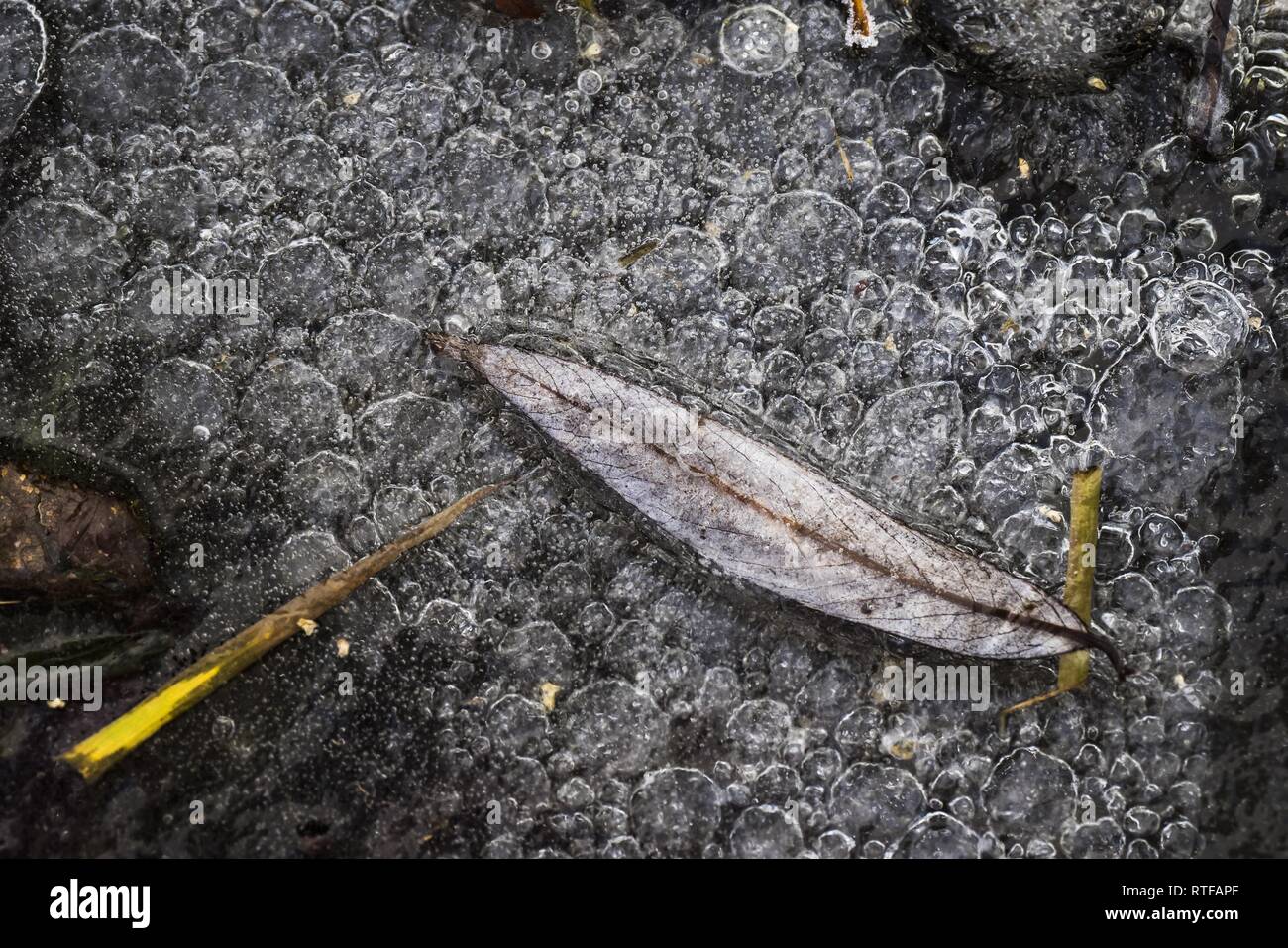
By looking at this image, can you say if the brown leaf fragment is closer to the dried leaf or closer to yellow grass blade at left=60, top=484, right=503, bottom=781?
yellow grass blade at left=60, top=484, right=503, bottom=781

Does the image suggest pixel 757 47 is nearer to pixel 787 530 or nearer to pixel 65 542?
pixel 787 530

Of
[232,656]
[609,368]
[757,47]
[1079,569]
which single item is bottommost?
[232,656]

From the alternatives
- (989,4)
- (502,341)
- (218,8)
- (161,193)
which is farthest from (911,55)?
(161,193)

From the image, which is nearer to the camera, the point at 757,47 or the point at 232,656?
the point at 232,656

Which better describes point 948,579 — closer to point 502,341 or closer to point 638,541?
point 638,541

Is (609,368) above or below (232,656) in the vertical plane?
above

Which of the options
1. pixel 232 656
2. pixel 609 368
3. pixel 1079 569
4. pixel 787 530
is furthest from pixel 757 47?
pixel 232 656

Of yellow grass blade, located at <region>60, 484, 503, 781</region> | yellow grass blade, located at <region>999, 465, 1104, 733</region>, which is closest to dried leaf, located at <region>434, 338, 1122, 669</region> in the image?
yellow grass blade, located at <region>999, 465, 1104, 733</region>

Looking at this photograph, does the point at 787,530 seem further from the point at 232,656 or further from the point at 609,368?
the point at 232,656
